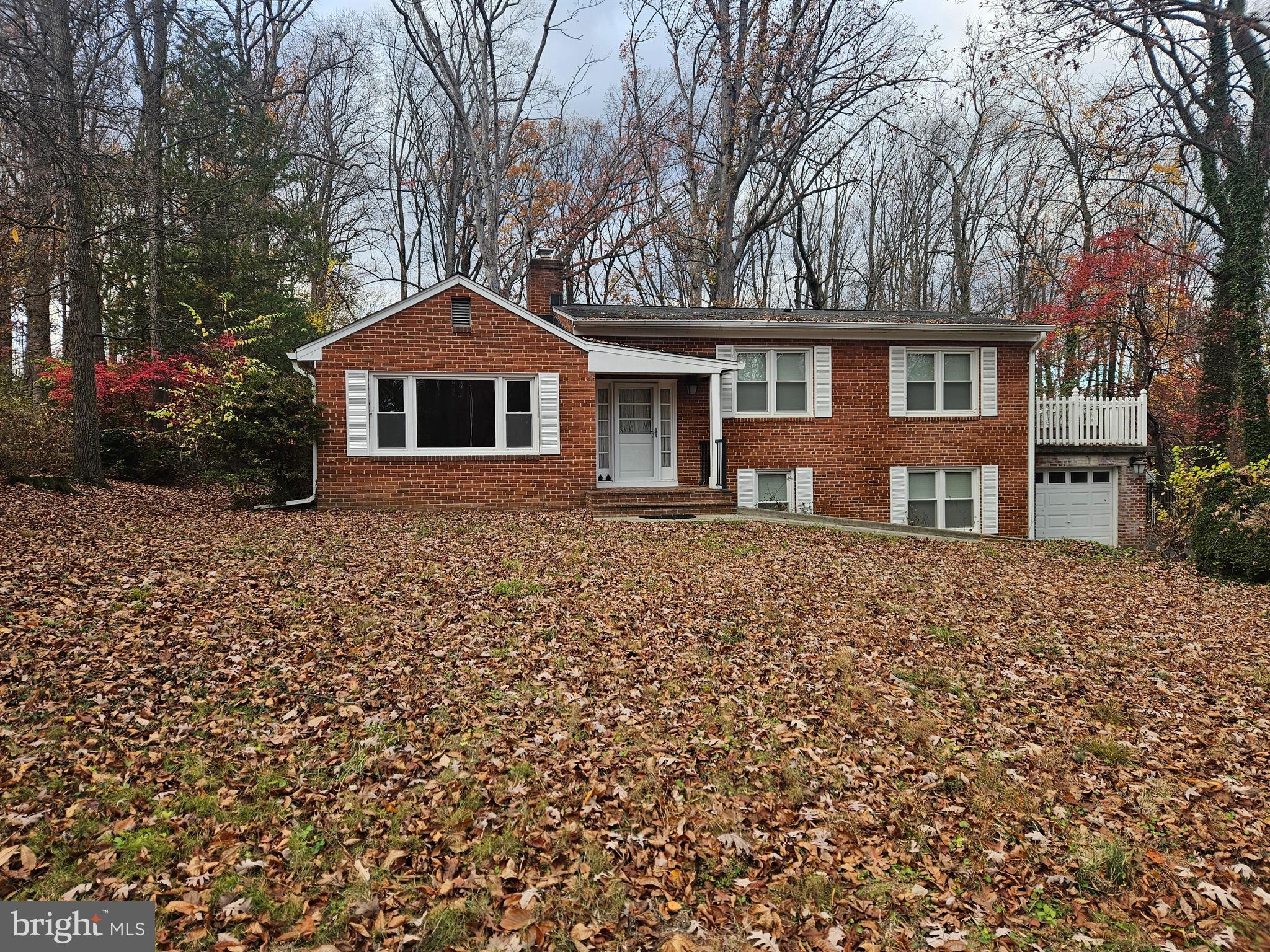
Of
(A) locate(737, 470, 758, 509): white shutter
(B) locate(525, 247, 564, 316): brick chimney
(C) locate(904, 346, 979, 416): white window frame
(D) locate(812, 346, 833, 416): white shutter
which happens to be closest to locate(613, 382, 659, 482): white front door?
(A) locate(737, 470, 758, 509): white shutter

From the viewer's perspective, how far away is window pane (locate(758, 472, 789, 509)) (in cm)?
1528

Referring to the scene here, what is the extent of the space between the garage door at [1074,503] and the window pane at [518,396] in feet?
38.3

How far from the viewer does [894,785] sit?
4340 mm

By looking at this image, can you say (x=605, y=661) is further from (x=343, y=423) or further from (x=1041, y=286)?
(x=1041, y=286)

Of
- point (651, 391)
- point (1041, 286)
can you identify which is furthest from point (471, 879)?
point (1041, 286)

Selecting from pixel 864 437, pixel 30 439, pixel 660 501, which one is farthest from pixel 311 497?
pixel 864 437

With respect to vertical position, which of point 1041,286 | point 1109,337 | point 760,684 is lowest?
point 760,684

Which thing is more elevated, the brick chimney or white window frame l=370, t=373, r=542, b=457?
the brick chimney

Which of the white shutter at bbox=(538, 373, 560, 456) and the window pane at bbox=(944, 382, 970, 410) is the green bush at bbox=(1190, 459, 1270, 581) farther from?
the white shutter at bbox=(538, 373, 560, 456)

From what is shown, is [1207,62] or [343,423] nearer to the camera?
[343,423]

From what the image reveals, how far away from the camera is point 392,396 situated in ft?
42.0

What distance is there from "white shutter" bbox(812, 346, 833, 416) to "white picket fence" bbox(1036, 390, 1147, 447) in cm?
508

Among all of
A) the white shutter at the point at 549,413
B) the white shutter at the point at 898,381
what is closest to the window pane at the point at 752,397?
the white shutter at the point at 898,381

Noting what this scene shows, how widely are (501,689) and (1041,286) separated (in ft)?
84.6
